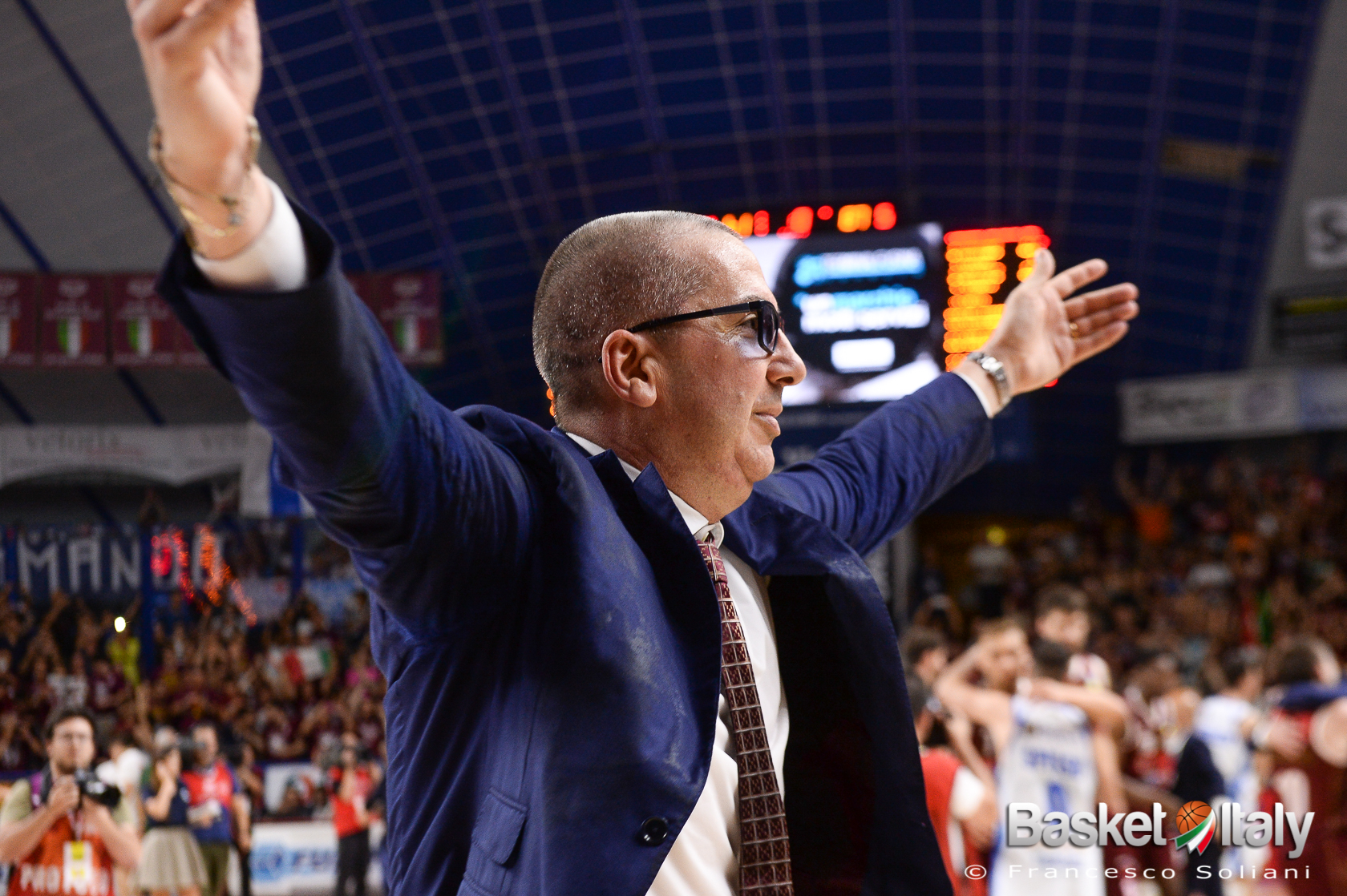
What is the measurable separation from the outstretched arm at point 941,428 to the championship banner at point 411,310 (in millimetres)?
7101

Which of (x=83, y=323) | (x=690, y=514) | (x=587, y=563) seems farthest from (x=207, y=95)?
(x=83, y=323)

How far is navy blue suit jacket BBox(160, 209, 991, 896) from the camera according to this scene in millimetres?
912

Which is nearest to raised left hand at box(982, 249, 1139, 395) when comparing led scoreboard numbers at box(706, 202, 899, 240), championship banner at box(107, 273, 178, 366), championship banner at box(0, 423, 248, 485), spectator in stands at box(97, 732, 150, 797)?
championship banner at box(0, 423, 248, 485)

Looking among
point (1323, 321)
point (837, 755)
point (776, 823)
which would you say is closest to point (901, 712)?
point (837, 755)

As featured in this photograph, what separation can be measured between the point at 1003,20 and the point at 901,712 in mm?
13772

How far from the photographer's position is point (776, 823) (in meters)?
1.35

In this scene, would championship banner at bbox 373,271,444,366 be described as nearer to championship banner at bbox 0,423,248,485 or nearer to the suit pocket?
championship banner at bbox 0,423,248,485

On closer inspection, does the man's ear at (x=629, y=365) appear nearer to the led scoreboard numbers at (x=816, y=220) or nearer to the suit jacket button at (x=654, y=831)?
the suit jacket button at (x=654, y=831)

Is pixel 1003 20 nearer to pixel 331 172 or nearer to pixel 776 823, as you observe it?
pixel 331 172

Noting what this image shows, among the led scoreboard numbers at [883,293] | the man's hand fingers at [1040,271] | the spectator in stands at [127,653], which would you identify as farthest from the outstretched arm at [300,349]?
the led scoreboard numbers at [883,293]

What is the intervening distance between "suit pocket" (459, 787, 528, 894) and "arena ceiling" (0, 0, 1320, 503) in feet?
32.3

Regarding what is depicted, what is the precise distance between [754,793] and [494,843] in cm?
34

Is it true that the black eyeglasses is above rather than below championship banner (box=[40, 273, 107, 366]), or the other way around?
below

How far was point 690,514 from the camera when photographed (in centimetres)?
145
